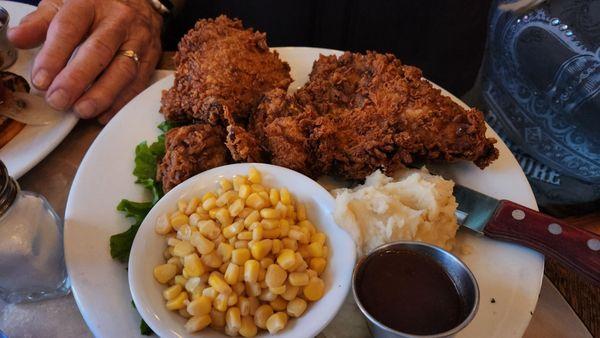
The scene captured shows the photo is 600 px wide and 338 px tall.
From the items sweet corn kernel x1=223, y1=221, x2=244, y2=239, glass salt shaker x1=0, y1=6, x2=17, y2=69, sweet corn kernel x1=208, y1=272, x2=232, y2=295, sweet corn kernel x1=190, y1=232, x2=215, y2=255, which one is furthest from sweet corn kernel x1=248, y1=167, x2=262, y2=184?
glass salt shaker x1=0, y1=6, x2=17, y2=69

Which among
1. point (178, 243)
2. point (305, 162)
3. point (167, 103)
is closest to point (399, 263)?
point (305, 162)

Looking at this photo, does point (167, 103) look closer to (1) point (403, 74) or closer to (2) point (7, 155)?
(2) point (7, 155)

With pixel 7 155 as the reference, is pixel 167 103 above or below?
above

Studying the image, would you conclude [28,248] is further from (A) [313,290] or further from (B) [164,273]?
(A) [313,290]

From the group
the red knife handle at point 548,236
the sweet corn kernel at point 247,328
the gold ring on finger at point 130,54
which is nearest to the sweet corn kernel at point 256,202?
the sweet corn kernel at point 247,328

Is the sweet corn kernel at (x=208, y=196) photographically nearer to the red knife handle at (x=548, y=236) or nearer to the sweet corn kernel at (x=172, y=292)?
the sweet corn kernel at (x=172, y=292)

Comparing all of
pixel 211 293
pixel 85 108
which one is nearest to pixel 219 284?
pixel 211 293
